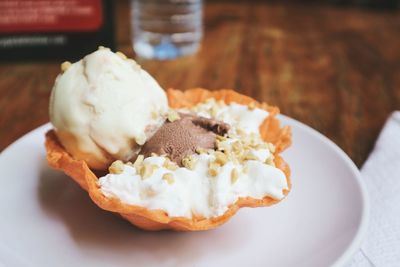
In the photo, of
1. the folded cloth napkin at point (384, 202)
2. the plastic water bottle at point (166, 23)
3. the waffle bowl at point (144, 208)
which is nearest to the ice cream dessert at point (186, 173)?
the waffle bowl at point (144, 208)

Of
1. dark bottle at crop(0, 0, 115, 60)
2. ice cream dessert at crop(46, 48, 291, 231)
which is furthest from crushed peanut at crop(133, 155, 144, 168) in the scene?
dark bottle at crop(0, 0, 115, 60)

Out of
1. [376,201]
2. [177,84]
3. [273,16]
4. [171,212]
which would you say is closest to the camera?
[171,212]

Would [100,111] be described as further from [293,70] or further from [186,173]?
[293,70]

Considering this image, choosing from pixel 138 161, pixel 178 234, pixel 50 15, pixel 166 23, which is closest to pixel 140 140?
pixel 138 161

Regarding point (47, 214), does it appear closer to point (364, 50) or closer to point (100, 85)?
point (100, 85)

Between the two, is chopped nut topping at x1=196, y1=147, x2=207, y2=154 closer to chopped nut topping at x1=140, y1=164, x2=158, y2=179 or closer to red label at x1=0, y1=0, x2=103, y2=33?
chopped nut topping at x1=140, y1=164, x2=158, y2=179

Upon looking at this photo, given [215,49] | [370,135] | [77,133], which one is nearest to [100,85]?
[77,133]
